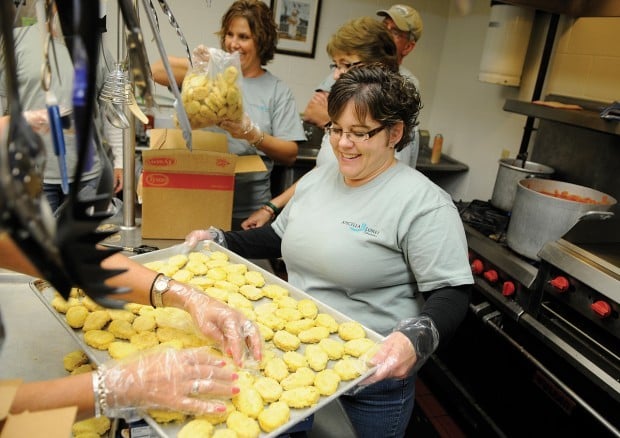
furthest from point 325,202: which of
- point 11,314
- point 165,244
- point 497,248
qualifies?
point 497,248

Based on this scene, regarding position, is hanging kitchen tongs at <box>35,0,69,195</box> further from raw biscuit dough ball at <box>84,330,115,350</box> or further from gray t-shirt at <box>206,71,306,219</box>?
gray t-shirt at <box>206,71,306,219</box>

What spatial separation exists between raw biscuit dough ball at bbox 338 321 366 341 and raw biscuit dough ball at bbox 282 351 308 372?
0.42 ft

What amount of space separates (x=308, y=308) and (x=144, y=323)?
0.44 m

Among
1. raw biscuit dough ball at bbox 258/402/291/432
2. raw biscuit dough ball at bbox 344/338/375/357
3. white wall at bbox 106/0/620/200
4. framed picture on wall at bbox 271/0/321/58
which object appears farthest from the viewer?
framed picture on wall at bbox 271/0/321/58

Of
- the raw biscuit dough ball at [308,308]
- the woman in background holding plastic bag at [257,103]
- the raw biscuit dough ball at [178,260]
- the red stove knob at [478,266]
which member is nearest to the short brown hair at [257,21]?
the woman in background holding plastic bag at [257,103]

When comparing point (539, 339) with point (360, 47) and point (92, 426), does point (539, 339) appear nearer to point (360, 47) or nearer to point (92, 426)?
point (360, 47)

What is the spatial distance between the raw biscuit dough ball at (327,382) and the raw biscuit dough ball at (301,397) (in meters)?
0.02

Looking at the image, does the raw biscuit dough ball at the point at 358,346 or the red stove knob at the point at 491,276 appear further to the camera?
the red stove knob at the point at 491,276

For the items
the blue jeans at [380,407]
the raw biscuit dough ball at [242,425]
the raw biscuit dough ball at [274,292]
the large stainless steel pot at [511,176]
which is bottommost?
the blue jeans at [380,407]

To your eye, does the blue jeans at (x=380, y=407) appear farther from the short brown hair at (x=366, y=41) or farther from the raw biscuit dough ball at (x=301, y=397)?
the short brown hair at (x=366, y=41)

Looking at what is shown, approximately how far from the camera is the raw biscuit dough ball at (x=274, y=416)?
936 millimetres

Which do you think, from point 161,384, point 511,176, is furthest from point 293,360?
point 511,176

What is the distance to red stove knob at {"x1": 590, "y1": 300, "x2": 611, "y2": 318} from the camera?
1659 millimetres

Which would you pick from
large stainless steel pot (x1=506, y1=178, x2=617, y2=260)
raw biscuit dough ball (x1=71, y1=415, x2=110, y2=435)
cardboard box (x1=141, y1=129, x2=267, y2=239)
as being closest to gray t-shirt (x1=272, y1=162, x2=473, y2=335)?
cardboard box (x1=141, y1=129, x2=267, y2=239)
